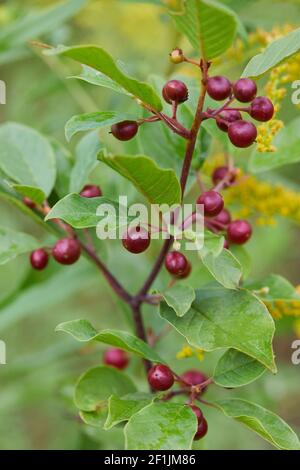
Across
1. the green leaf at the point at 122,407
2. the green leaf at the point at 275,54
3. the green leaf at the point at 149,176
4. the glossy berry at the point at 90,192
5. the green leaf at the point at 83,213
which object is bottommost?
the green leaf at the point at 122,407

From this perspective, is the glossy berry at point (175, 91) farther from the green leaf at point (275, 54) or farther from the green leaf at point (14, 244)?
the green leaf at point (14, 244)

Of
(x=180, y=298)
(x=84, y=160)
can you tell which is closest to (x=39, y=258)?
(x=84, y=160)

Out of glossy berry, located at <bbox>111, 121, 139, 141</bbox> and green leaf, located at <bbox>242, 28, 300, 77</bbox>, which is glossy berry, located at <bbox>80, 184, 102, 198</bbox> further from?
green leaf, located at <bbox>242, 28, 300, 77</bbox>

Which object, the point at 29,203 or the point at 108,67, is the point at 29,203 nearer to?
the point at 29,203

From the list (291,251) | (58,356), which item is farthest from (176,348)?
(291,251)

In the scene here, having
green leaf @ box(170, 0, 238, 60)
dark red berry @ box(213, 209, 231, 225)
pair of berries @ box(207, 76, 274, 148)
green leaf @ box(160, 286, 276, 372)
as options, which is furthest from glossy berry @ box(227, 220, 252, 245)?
green leaf @ box(170, 0, 238, 60)

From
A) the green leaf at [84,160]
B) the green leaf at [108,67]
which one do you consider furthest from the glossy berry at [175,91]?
the green leaf at [84,160]
